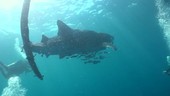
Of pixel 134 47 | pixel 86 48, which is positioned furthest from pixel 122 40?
pixel 86 48

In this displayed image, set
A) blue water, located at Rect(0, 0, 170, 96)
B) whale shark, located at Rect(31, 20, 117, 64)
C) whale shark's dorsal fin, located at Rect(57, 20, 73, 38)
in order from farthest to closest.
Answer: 1. blue water, located at Rect(0, 0, 170, 96)
2. whale shark, located at Rect(31, 20, 117, 64)
3. whale shark's dorsal fin, located at Rect(57, 20, 73, 38)

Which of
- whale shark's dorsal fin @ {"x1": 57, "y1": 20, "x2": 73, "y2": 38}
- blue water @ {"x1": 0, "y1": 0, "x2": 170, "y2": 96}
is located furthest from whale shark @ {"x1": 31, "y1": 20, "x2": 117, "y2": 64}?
blue water @ {"x1": 0, "y1": 0, "x2": 170, "y2": 96}

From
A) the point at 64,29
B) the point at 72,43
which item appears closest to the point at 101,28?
the point at 72,43

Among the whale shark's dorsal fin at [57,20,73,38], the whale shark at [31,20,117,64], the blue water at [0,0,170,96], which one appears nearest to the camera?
the whale shark's dorsal fin at [57,20,73,38]

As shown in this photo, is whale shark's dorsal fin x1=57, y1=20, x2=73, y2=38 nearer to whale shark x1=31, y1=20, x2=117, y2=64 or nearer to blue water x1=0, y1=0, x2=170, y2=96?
whale shark x1=31, y1=20, x2=117, y2=64

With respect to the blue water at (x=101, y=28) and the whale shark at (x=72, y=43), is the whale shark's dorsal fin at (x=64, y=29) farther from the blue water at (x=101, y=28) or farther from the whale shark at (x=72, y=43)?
the blue water at (x=101, y=28)

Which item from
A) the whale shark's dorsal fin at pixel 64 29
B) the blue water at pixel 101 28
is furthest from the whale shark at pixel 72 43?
the blue water at pixel 101 28

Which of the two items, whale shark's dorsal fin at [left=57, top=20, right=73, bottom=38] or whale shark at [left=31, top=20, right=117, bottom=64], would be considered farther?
whale shark at [left=31, top=20, right=117, bottom=64]

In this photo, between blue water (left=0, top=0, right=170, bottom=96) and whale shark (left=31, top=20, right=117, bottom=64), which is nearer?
whale shark (left=31, top=20, right=117, bottom=64)

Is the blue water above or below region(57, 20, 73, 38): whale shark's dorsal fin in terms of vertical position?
above

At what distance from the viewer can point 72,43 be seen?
6738 millimetres

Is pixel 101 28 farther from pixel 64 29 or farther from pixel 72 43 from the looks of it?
pixel 64 29

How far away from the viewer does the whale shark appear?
6559 millimetres

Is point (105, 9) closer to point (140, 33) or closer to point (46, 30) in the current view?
point (46, 30)
